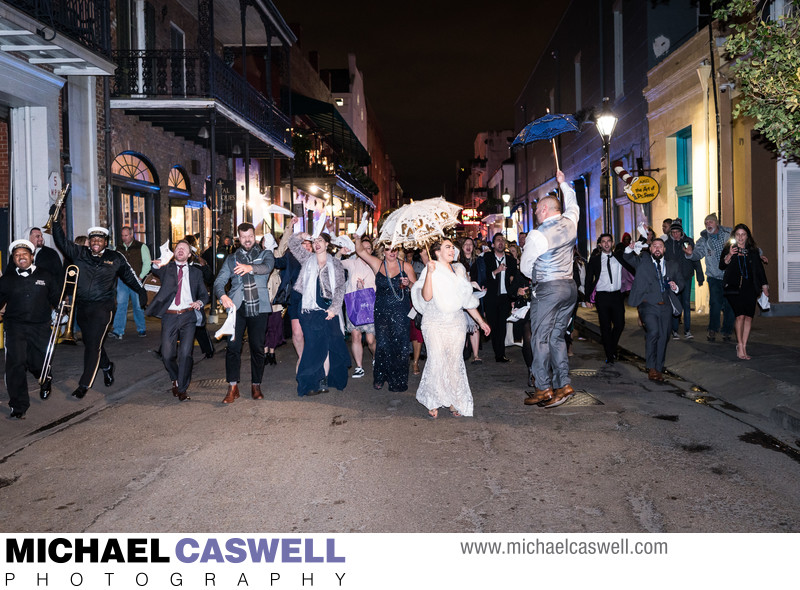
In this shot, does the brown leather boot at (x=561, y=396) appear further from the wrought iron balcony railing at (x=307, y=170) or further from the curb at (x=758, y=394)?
the wrought iron balcony railing at (x=307, y=170)

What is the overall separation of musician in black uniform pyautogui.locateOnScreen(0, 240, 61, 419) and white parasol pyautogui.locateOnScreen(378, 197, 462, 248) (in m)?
3.53

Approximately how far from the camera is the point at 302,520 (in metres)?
4.44

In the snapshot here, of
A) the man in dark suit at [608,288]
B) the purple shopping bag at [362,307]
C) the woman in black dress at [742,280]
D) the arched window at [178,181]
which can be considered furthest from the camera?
the arched window at [178,181]

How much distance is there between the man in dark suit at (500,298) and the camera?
11055mm

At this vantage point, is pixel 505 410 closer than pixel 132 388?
Yes

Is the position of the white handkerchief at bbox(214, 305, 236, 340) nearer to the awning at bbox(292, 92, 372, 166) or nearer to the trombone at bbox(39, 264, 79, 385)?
the trombone at bbox(39, 264, 79, 385)

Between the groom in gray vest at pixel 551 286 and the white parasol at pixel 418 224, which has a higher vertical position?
the white parasol at pixel 418 224

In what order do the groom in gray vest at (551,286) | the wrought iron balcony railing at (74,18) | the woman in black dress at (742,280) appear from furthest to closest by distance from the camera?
the wrought iron balcony railing at (74,18)
the woman in black dress at (742,280)
the groom in gray vest at (551,286)

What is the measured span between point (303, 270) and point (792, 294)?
11.2 metres

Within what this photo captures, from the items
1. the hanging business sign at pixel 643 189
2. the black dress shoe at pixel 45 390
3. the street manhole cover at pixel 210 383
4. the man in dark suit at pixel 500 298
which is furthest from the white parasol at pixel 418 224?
the hanging business sign at pixel 643 189

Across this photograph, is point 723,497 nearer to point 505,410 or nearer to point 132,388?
point 505,410

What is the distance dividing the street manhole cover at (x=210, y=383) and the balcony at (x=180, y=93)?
9082 mm

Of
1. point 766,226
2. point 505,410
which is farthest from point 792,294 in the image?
point 505,410

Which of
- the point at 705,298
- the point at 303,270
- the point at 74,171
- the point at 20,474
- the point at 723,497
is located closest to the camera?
the point at 723,497
